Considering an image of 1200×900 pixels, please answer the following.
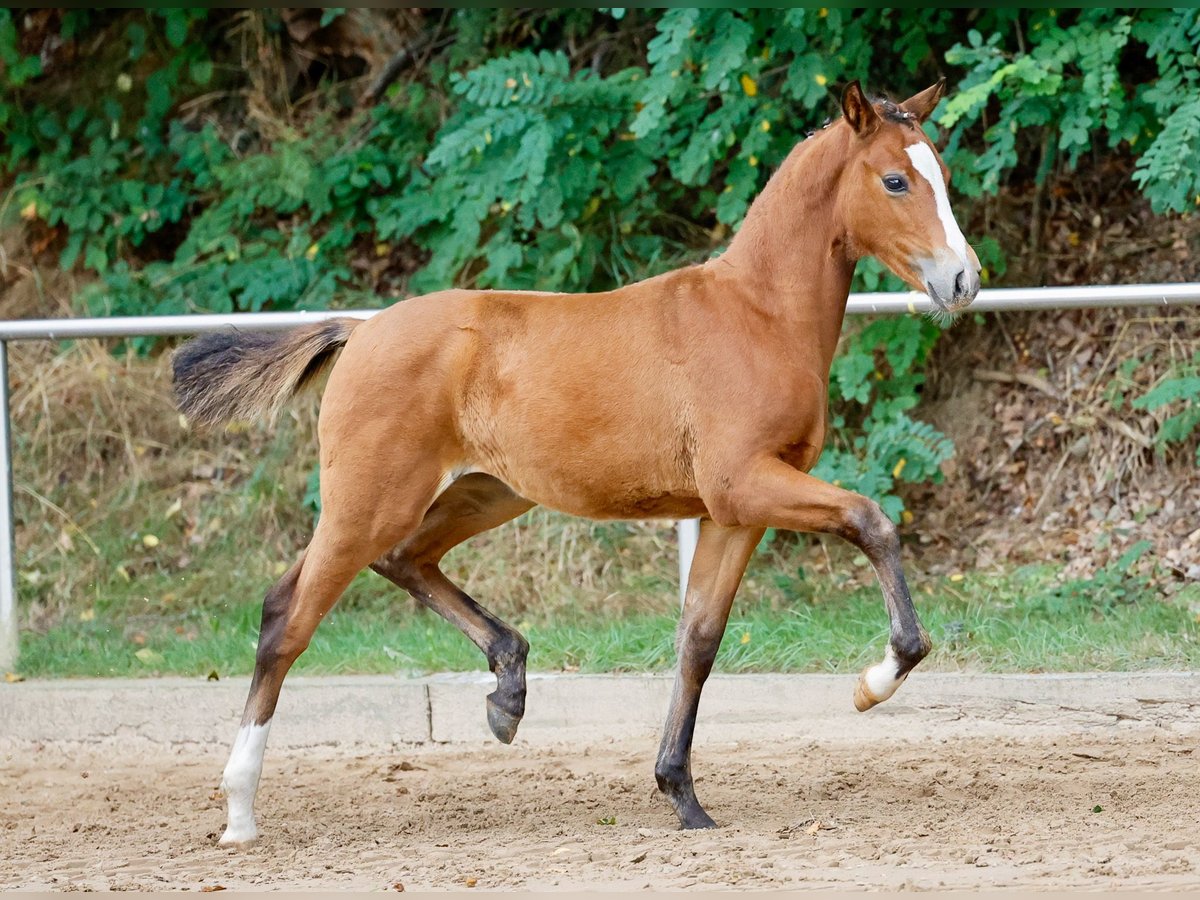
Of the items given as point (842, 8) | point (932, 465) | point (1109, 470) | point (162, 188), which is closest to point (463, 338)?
point (932, 465)

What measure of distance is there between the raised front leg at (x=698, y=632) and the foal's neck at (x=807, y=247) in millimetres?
747

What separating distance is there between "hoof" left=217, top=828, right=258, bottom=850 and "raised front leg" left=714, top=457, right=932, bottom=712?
1.86 meters

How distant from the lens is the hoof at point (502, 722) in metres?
4.92

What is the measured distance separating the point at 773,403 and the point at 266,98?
709 centimetres

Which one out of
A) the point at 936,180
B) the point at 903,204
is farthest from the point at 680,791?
the point at 936,180

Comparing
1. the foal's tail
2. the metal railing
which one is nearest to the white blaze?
the metal railing

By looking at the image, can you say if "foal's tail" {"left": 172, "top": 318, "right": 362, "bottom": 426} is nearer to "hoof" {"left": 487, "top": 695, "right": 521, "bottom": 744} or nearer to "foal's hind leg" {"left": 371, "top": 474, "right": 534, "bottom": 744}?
"foal's hind leg" {"left": 371, "top": 474, "right": 534, "bottom": 744}

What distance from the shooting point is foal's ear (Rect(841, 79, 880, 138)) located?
14.2ft

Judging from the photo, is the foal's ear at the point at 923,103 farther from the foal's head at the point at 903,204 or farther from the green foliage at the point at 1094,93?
the green foliage at the point at 1094,93

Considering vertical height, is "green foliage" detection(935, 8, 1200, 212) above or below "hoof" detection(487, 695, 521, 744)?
above

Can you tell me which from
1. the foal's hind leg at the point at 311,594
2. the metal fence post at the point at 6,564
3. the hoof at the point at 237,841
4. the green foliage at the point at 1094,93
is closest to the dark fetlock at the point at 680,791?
the foal's hind leg at the point at 311,594

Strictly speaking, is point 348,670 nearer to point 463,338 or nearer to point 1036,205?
point 463,338

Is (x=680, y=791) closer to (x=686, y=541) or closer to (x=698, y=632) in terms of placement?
(x=698, y=632)

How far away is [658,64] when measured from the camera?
7082 millimetres
